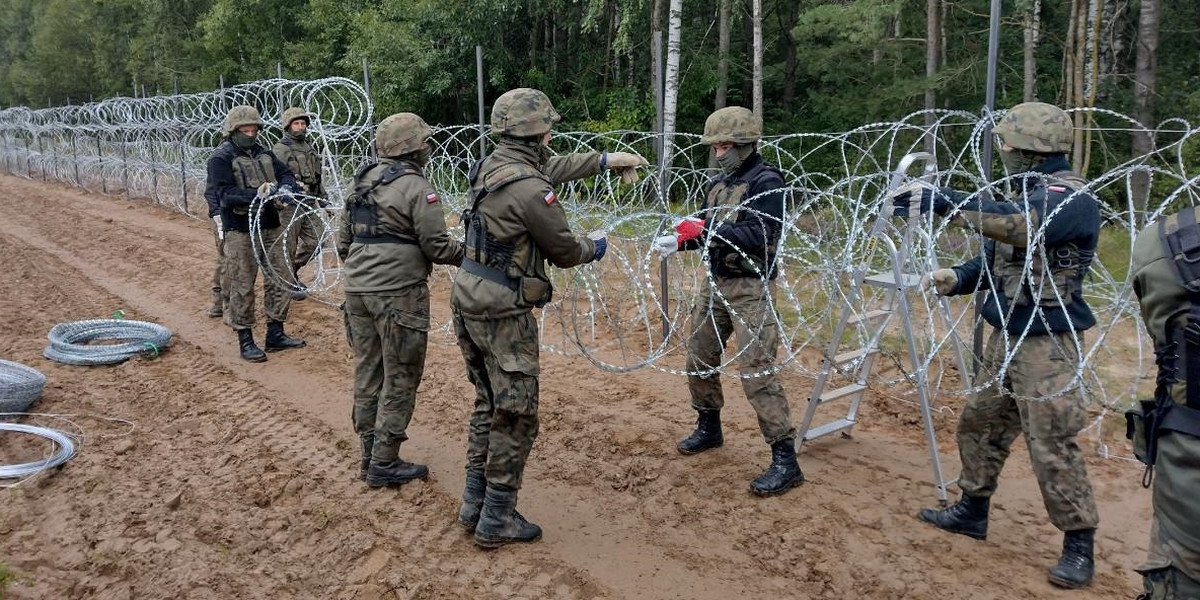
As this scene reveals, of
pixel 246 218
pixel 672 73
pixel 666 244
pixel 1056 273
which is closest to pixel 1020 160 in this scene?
pixel 1056 273

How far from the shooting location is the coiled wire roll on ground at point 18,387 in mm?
5699

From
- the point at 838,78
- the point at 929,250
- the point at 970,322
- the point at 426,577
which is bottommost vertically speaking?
the point at 426,577

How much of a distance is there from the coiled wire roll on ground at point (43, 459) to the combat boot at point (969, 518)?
16.3 feet

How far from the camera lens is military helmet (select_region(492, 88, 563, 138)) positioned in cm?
391

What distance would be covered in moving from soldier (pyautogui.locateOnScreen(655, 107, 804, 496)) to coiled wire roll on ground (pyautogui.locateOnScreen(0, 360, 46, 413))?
15.0ft

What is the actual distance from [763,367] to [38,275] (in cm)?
983

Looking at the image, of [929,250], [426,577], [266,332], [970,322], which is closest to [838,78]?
[970,322]

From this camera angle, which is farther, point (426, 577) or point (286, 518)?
point (286, 518)

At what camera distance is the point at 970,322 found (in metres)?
7.05

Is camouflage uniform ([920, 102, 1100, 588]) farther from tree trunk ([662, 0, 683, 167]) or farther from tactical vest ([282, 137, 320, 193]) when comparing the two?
tree trunk ([662, 0, 683, 167])

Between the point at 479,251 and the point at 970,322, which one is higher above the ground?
the point at 479,251

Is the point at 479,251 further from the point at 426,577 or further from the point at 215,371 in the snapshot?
the point at 215,371

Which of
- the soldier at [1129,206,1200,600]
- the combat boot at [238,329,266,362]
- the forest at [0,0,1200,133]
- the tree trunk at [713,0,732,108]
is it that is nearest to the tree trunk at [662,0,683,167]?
the forest at [0,0,1200,133]

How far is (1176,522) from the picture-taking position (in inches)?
91.7
